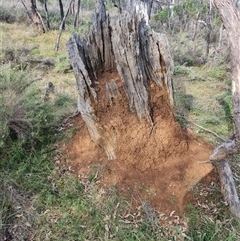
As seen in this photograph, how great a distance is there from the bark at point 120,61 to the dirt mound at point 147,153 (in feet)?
0.24

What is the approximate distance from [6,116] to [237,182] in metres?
2.75

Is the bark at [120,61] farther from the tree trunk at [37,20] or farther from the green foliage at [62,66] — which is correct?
the tree trunk at [37,20]

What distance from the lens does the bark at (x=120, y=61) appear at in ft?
9.59

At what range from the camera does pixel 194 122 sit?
427cm

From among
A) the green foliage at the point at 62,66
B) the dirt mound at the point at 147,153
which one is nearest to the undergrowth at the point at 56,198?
the dirt mound at the point at 147,153

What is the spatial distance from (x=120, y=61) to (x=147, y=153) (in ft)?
3.34

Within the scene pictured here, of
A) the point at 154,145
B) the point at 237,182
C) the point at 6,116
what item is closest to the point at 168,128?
the point at 154,145

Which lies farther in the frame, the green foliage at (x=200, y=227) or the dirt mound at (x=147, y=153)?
the dirt mound at (x=147, y=153)

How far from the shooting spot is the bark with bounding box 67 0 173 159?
2922 mm

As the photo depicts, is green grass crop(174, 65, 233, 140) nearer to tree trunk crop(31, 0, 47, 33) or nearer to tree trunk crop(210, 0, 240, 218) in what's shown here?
tree trunk crop(210, 0, 240, 218)

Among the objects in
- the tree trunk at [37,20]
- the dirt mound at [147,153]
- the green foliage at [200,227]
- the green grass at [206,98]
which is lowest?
the green foliage at [200,227]

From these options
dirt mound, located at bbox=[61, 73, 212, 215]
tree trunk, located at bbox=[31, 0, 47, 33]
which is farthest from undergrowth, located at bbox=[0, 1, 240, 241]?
tree trunk, located at bbox=[31, 0, 47, 33]

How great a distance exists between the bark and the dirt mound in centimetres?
7

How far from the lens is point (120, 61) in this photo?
2.99 m
